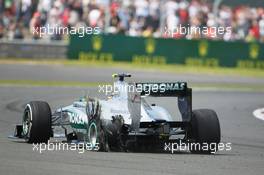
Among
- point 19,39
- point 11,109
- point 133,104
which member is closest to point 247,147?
point 133,104

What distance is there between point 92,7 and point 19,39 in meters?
2.77

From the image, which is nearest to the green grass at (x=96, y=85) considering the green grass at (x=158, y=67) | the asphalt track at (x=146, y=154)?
the asphalt track at (x=146, y=154)

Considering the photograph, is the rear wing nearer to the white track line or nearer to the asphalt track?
the asphalt track

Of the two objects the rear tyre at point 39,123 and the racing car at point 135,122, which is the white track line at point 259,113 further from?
the rear tyre at point 39,123

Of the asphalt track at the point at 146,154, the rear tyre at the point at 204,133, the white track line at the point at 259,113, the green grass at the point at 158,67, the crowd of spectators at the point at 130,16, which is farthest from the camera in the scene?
the green grass at the point at 158,67

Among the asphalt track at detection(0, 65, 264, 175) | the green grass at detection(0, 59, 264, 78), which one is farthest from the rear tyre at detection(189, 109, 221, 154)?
the green grass at detection(0, 59, 264, 78)

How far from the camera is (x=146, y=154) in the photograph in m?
10.8

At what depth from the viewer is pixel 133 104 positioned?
420 inches

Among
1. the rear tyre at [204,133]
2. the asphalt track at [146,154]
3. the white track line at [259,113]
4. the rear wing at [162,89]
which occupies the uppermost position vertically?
the rear wing at [162,89]

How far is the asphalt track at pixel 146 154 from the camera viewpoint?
921cm

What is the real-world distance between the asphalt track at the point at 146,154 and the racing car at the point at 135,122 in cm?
19

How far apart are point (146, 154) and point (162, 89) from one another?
2.69 feet

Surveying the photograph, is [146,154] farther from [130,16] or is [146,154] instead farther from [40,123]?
[130,16]

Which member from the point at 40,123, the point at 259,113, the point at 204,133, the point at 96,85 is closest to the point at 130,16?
the point at 96,85
